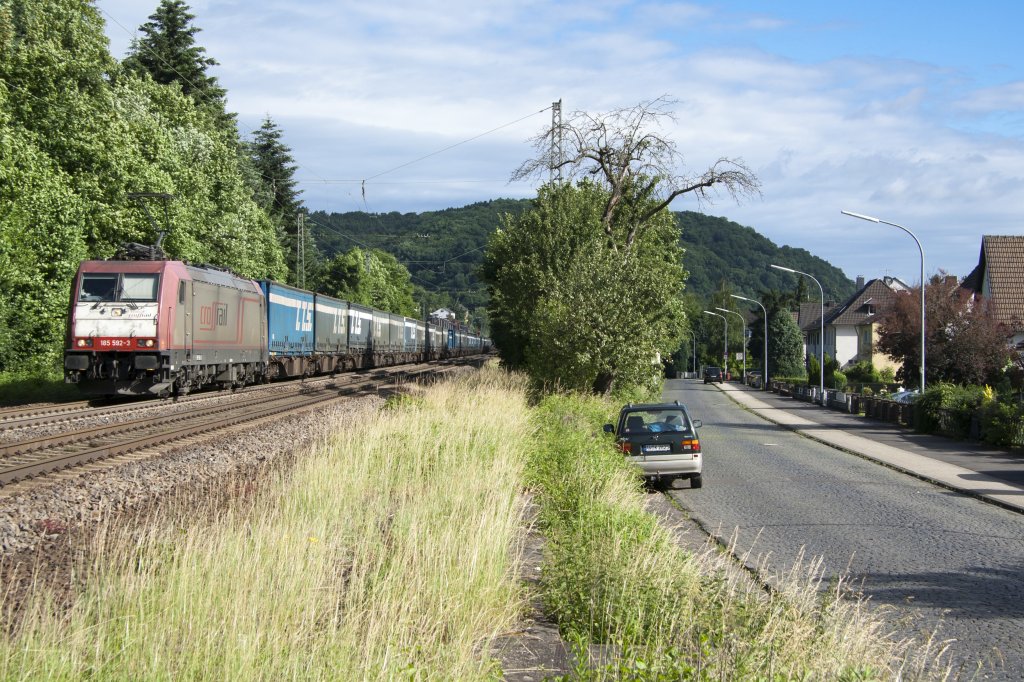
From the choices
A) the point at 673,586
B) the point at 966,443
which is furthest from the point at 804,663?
the point at 966,443

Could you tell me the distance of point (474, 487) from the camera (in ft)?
30.5

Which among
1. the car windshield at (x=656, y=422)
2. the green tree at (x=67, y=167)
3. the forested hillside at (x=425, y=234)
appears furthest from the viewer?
the forested hillside at (x=425, y=234)

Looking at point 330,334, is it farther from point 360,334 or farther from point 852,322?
point 852,322

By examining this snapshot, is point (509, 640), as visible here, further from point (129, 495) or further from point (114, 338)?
point (114, 338)

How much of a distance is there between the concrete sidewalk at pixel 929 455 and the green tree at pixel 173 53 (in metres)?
41.9

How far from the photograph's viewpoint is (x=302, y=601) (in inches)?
207

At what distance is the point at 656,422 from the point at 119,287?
13.5m

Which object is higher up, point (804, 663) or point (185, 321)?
point (185, 321)

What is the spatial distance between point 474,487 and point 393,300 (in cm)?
10713

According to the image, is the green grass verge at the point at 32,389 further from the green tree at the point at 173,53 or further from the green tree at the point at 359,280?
the green tree at the point at 359,280

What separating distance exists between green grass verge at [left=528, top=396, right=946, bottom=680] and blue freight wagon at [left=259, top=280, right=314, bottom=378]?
2687 cm

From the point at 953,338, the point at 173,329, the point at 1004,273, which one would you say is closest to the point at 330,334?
the point at 173,329

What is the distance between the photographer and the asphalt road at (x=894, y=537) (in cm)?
764

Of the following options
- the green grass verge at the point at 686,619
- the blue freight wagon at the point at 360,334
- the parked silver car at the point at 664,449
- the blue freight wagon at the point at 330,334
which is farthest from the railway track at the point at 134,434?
the blue freight wagon at the point at 360,334
